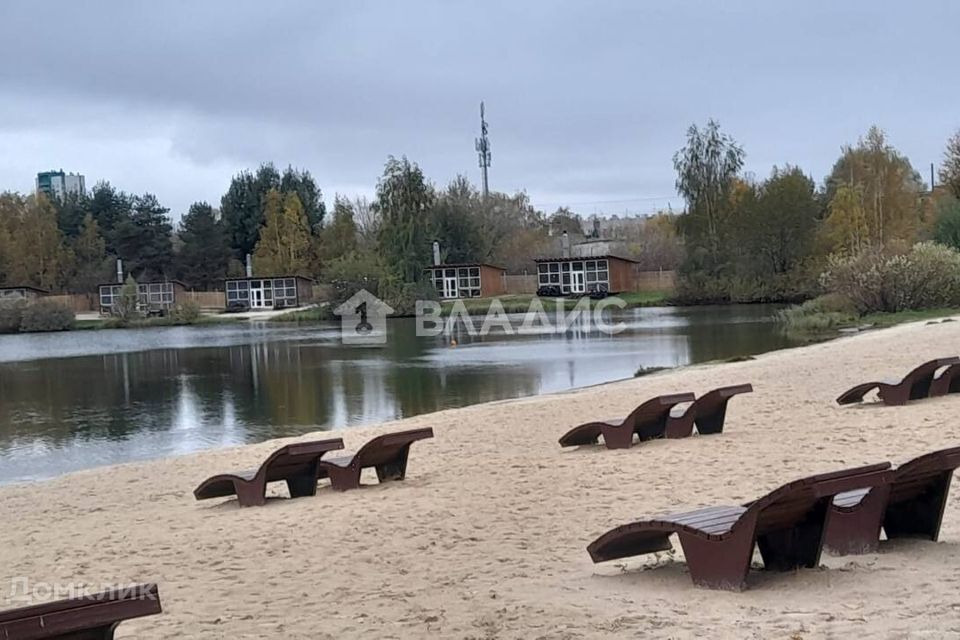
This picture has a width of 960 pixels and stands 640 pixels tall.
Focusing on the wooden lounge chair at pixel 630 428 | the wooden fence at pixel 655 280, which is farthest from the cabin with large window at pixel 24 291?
the wooden lounge chair at pixel 630 428

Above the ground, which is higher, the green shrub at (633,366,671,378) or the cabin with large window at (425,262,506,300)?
the cabin with large window at (425,262,506,300)

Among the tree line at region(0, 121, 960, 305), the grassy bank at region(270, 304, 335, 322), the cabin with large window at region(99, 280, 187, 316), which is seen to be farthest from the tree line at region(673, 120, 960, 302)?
the cabin with large window at region(99, 280, 187, 316)

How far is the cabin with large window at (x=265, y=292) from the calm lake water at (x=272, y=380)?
24831 millimetres

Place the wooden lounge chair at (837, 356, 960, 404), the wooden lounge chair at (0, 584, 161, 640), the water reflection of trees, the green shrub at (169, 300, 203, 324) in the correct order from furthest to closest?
the green shrub at (169, 300, 203, 324) < the water reflection of trees < the wooden lounge chair at (837, 356, 960, 404) < the wooden lounge chair at (0, 584, 161, 640)

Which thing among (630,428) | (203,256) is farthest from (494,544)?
(203,256)

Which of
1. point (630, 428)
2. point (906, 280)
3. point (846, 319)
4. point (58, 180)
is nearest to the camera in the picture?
point (630, 428)

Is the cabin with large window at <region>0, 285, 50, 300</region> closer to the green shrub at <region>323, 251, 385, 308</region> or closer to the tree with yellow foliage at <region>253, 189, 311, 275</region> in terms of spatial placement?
the tree with yellow foliage at <region>253, 189, 311, 275</region>

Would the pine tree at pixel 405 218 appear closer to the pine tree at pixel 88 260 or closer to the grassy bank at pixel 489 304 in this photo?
the grassy bank at pixel 489 304

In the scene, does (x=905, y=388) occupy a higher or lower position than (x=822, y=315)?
lower

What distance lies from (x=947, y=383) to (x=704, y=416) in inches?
109

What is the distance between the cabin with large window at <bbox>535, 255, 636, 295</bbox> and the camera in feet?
189

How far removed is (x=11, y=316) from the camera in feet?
174

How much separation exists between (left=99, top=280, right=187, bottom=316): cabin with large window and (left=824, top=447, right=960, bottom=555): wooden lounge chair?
59.9 metres

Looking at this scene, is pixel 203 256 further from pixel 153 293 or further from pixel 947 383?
pixel 947 383
